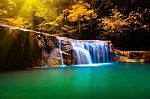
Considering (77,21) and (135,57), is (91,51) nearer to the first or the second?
(135,57)

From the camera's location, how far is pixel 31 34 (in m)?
12.6

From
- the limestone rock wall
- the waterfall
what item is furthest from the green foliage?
the limestone rock wall

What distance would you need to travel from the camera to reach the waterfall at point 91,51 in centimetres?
1531

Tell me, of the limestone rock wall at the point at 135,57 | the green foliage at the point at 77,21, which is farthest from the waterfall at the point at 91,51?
→ the green foliage at the point at 77,21

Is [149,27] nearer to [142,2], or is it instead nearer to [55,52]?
[142,2]

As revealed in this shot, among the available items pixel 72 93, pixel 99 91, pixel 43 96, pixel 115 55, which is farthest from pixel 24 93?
pixel 115 55

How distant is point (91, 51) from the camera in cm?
1669

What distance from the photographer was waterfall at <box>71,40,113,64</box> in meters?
15.3

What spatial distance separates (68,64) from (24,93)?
8.36 meters

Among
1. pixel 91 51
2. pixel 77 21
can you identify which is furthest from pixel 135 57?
pixel 77 21

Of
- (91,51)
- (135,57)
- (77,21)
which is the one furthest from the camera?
(77,21)

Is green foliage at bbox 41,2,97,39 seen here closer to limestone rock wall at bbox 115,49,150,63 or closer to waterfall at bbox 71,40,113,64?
waterfall at bbox 71,40,113,64

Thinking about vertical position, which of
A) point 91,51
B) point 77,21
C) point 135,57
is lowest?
point 135,57

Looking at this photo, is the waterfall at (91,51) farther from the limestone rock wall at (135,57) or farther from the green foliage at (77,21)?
the green foliage at (77,21)
